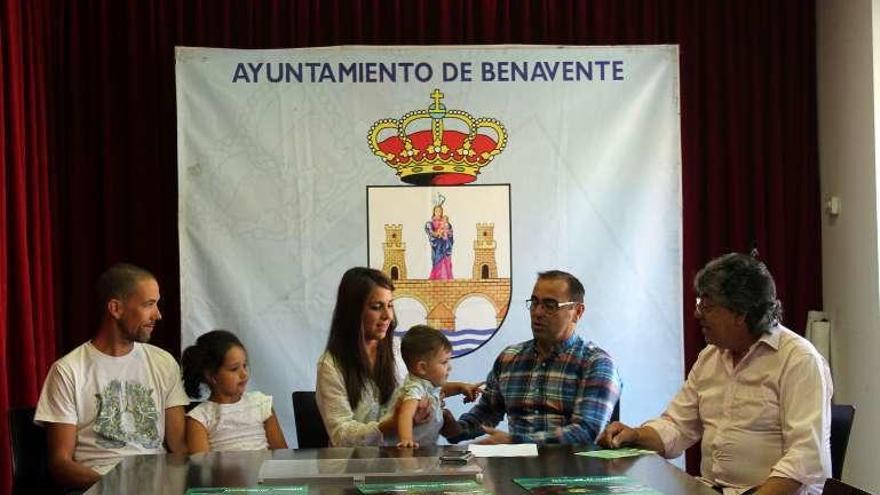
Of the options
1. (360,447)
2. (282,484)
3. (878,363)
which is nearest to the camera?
(282,484)

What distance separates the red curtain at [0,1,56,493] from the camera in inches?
182

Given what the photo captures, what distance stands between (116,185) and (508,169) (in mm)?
1724

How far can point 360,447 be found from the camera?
381 cm

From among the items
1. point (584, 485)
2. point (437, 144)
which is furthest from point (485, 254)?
point (584, 485)

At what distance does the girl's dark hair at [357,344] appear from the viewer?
4.14 meters

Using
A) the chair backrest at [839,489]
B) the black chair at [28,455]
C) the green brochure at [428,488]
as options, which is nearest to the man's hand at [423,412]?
the green brochure at [428,488]

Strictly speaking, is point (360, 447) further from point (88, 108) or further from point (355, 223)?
point (88, 108)

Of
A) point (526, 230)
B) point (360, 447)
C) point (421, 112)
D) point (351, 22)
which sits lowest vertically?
point (360, 447)

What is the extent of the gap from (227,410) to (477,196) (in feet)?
5.61

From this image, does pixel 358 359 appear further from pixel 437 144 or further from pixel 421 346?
pixel 437 144

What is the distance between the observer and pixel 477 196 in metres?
5.32

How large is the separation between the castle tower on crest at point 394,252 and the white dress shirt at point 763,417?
179 centimetres

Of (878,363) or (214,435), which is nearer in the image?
(214,435)

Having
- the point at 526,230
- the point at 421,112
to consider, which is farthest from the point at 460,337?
the point at 421,112
